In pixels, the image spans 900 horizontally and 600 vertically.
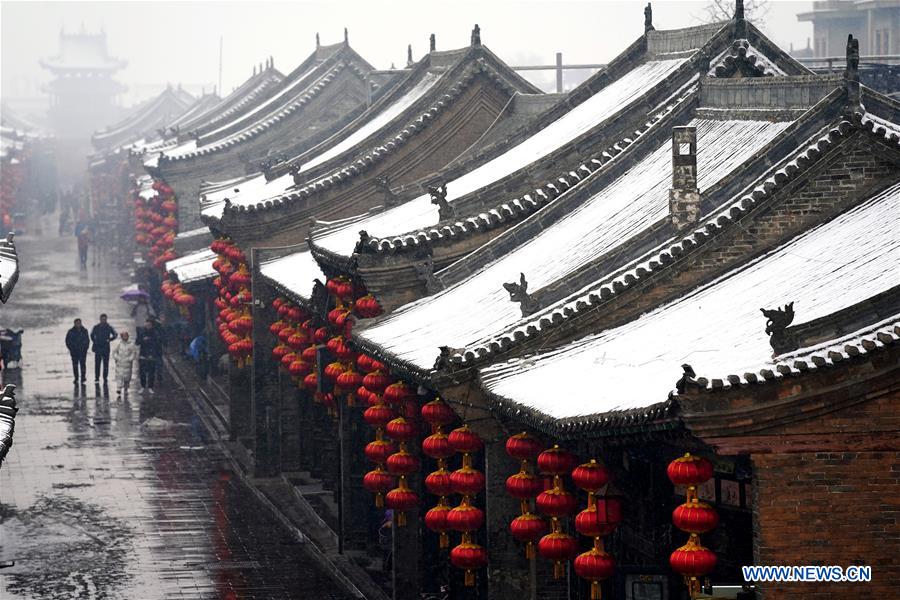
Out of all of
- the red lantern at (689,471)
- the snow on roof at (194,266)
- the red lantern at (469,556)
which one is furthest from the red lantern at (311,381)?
the red lantern at (689,471)

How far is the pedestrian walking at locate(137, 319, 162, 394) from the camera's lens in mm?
45844

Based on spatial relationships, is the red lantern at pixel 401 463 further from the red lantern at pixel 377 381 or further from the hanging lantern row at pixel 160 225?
the hanging lantern row at pixel 160 225

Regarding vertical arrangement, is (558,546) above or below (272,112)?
below

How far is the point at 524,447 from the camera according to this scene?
744 inches

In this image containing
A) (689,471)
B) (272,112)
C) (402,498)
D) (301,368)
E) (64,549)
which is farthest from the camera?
(272,112)

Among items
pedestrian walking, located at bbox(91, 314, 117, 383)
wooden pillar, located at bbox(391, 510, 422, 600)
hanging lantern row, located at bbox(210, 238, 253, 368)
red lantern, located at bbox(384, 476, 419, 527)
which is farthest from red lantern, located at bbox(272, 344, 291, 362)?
pedestrian walking, located at bbox(91, 314, 117, 383)

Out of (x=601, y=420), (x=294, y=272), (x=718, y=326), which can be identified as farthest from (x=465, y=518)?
(x=294, y=272)

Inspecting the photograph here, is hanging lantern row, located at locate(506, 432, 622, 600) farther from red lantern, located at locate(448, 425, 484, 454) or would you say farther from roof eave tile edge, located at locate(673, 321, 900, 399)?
roof eave tile edge, located at locate(673, 321, 900, 399)

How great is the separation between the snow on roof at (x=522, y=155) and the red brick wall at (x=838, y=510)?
14.0 m

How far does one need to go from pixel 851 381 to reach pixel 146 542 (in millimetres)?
16911

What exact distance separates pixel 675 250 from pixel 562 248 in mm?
4099

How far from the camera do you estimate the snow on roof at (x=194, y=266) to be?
44.3 metres

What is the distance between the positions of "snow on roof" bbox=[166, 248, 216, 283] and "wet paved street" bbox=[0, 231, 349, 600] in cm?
295

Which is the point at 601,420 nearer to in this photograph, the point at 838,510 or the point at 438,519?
the point at 838,510
